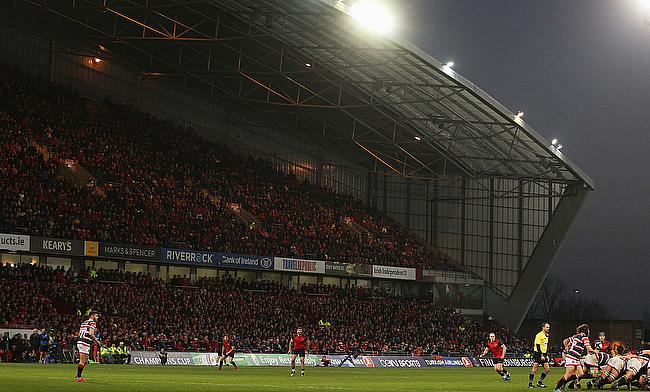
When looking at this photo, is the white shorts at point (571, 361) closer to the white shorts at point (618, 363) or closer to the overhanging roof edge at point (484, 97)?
the white shorts at point (618, 363)

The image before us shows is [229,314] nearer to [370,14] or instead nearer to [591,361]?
[370,14]

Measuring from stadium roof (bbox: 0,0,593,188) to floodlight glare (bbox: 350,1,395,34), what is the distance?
2.18 ft

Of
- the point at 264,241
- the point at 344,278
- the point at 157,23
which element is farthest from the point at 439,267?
the point at 157,23

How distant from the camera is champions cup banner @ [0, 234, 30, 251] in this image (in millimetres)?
58094

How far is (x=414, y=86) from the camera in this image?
236ft

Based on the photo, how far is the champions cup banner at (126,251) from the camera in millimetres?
63656

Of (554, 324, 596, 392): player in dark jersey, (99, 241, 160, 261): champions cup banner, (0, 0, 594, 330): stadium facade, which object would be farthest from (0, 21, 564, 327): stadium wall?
(554, 324, 596, 392): player in dark jersey

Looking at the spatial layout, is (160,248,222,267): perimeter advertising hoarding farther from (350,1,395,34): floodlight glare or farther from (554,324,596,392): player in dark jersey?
(554,324,596,392): player in dark jersey

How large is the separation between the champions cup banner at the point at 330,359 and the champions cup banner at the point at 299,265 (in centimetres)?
1129

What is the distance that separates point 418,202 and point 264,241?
26.4 meters

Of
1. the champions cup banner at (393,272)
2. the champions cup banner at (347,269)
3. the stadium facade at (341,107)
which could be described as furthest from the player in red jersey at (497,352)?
the champions cup banner at (393,272)

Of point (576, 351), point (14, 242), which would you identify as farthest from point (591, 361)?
point (14, 242)

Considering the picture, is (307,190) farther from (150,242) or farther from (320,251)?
(150,242)

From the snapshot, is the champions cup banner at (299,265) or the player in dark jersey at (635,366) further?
the champions cup banner at (299,265)
